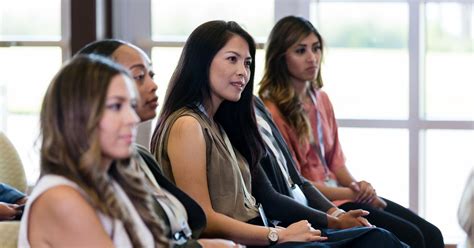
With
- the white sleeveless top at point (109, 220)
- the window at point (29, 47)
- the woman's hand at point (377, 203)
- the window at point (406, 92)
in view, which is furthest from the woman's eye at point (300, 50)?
the white sleeveless top at point (109, 220)

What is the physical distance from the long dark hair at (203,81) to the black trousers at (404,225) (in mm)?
795

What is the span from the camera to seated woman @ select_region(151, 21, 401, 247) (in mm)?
2842

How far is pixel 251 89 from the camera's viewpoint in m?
3.19

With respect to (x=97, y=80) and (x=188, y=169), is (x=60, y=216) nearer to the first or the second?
(x=97, y=80)

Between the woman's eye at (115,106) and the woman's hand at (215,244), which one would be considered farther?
the woman's hand at (215,244)

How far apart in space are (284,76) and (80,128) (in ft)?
6.54

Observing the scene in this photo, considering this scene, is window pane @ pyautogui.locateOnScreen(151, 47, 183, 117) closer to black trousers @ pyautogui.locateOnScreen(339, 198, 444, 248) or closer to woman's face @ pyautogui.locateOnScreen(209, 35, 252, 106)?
black trousers @ pyautogui.locateOnScreen(339, 198, 444, 248)

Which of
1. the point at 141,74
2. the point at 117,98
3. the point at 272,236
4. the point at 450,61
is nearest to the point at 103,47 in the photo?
the point at 141,74

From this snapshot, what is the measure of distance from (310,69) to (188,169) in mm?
1268

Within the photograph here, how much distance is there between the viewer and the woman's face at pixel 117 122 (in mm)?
2051

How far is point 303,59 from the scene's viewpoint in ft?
13.0

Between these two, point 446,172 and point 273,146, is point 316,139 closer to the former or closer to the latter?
point 273,146

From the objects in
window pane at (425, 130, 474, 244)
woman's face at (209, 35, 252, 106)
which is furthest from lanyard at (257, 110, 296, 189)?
window pane at (425, 130, 474, 244)

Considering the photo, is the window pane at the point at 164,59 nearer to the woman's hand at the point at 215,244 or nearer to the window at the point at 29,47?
the window at the point at 29,47
